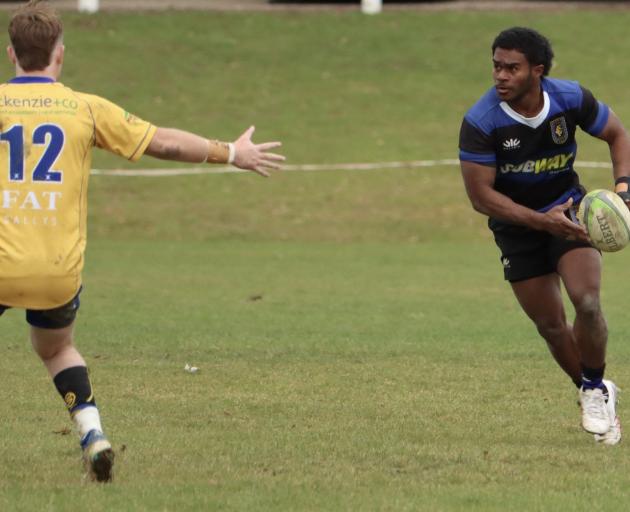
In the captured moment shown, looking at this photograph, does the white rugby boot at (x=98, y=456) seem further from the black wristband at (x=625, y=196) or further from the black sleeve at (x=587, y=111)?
the black sleeve at (x=587, y=111)

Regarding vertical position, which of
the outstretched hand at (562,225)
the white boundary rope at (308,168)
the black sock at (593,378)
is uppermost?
the outstretched hand at (562,225)

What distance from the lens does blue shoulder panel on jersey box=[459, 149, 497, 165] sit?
8336 mm

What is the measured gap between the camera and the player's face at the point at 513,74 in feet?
27.1

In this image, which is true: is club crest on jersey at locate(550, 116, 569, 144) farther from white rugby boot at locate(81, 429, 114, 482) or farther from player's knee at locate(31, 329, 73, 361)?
white rugby boot at locate(81, 429, 114, 482)

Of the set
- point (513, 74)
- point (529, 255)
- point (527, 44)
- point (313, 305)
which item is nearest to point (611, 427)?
point (529, 255)

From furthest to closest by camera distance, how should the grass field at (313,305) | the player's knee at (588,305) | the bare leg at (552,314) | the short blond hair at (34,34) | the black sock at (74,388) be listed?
the bare leg at (552,314) → the player's knee at (588,305) → the grass field at (313,305) → the black sock at (74,388) → the short blond hair at (34,34)

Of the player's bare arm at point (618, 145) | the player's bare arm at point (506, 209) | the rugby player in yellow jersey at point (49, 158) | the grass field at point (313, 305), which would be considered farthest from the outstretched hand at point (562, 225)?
the rugby player in yellow jersey at point (49, 158)

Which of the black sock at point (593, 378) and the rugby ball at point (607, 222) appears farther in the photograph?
the black sock at point (593, 378)

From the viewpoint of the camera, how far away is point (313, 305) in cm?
1488

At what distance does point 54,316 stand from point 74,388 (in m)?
0.37

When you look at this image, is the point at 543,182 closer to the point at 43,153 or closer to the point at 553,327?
the point at 553,327

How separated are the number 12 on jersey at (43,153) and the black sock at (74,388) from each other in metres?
0.99

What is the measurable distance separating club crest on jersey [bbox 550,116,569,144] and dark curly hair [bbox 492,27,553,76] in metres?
0.32

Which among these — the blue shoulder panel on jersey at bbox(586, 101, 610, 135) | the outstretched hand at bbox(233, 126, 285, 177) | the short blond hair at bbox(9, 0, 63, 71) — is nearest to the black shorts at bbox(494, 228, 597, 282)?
the blue shoulder panel on jersey at bbox(586, 101, 610, 135)
